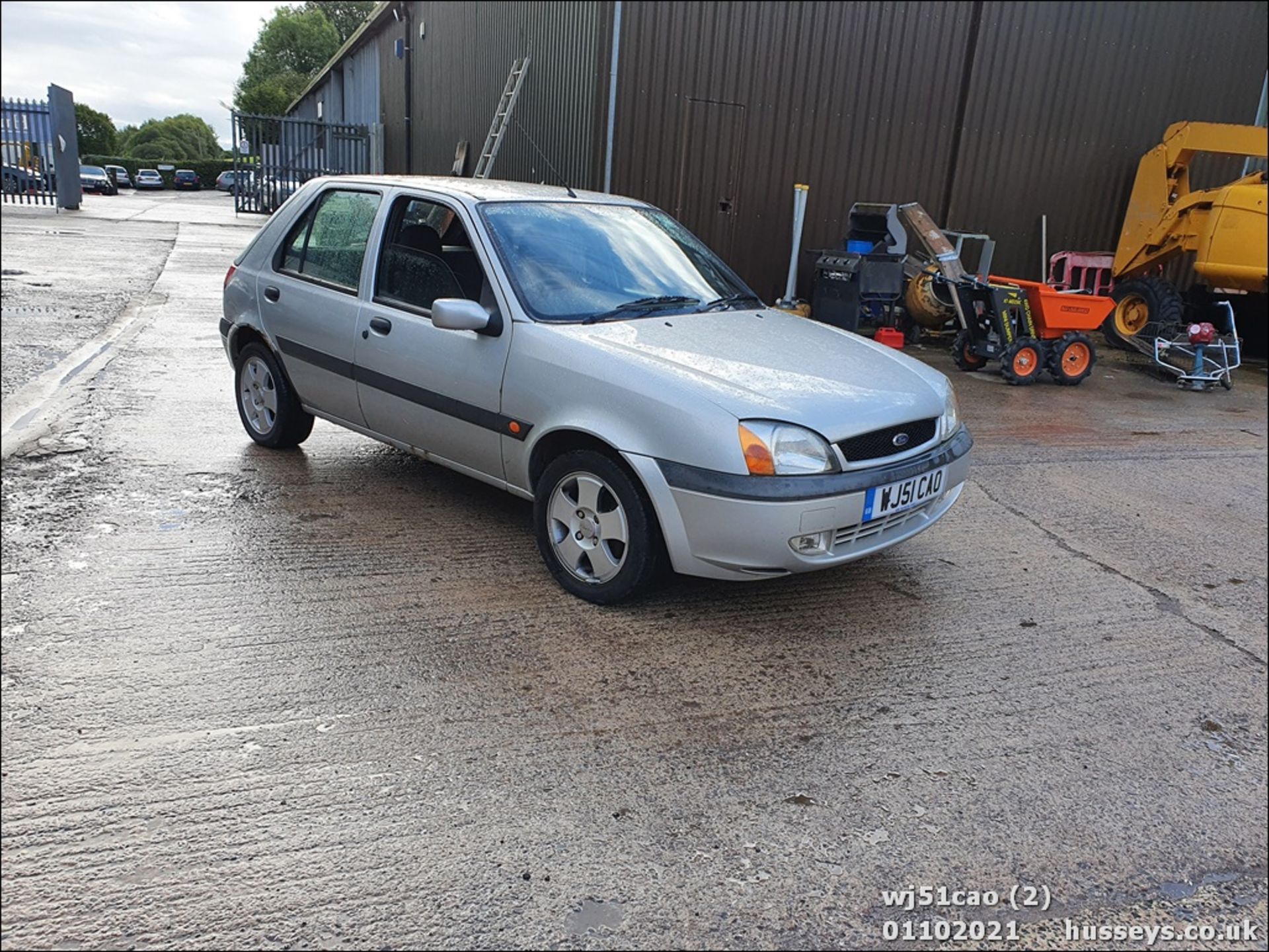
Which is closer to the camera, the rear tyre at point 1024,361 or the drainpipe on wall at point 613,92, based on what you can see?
the rear tyre at point 1024,361

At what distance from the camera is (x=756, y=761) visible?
9.48 feet

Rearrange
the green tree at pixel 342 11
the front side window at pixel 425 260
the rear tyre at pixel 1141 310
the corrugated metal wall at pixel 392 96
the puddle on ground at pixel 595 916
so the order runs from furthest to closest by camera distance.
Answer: the green tree at pixel 342 11, the corrugated metal wall at pixel 392 96, the rear tyre at pixel 1141 310, the front side window at pixel 425 260, the puddle on ground at pixel 595 916

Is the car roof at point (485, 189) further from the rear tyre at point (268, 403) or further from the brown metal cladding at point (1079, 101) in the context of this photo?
the brown metal cladding at point (1079, 101)

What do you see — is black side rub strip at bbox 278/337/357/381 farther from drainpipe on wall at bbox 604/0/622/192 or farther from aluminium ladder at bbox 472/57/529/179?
aluminium ladder at bbox 472/57/529/179

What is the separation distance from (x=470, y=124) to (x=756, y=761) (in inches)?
656

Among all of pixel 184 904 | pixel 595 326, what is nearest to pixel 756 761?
pixel 184 904

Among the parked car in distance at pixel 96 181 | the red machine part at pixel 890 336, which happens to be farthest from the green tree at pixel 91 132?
the red machine part at pixel 890 336

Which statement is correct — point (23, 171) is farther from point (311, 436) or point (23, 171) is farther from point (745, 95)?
point (311, 436)

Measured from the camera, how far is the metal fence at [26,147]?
72.8 ft

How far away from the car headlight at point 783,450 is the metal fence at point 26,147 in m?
24.6

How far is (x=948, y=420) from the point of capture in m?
4.10

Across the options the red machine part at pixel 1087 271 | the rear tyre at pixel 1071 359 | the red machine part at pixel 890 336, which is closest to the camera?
the rear tyre at pixel 1071 359

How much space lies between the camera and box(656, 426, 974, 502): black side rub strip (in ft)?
11.0

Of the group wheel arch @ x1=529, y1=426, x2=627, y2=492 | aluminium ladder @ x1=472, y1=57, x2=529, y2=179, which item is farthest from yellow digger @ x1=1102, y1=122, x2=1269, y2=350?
wheel arch @ x1=529, y1=426, x2=627, y2=492
